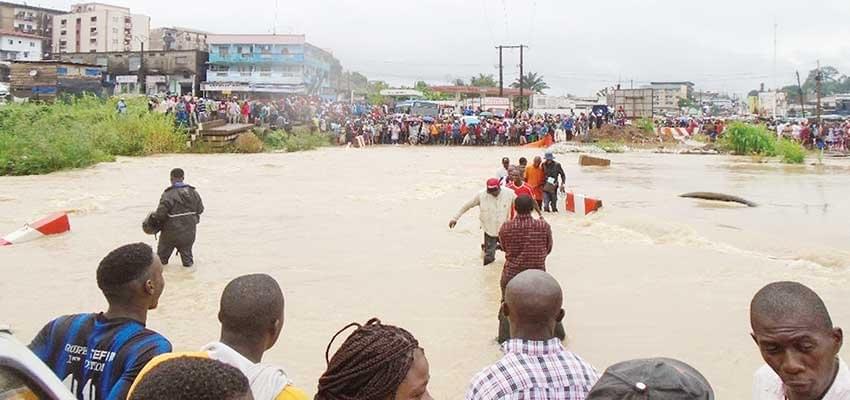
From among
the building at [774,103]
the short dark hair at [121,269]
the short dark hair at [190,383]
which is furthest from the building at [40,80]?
the building at [774,103]

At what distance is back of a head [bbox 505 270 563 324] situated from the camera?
10.5 ft

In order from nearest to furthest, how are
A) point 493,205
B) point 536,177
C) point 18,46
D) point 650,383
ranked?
point 650,383 < point 493,205 < point 536,177 < point 18,46

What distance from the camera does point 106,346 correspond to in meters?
2.98

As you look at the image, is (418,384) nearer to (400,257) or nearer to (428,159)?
(400,257)

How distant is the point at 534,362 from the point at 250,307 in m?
1.08

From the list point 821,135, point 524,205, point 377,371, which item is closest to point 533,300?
point 377,371

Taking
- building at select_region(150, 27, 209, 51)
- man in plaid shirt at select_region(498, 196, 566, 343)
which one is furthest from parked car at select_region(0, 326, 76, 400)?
building at select_region(150, 27, 209, 51)

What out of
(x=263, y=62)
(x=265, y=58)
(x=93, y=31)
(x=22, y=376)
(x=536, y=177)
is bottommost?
(x=22, y=376)

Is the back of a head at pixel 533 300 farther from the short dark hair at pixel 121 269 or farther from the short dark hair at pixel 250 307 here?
the short dark hair at pixel 121 269

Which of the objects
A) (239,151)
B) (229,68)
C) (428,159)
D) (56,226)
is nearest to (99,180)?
(56,226)

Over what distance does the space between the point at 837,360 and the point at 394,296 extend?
21.9 ft

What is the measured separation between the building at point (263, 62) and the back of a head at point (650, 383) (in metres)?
67.9

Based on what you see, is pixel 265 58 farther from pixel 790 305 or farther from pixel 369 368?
pixel 790 305

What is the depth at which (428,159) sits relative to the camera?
28969 millimetres
